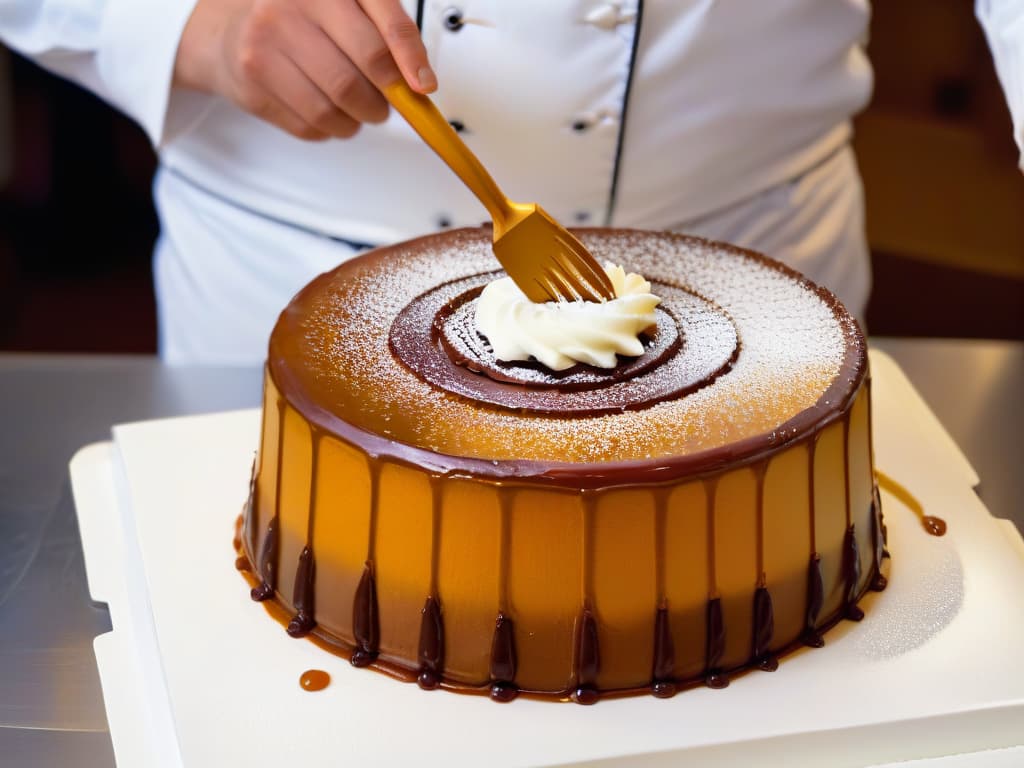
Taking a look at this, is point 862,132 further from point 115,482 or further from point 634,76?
point 115,482

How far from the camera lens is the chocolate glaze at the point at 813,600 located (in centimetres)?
145

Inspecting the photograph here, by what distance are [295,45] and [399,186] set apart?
0.39 metres

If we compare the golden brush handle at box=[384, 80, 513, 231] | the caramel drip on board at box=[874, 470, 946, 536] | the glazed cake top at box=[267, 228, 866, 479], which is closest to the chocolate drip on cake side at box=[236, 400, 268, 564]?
the glazed cake top at box=[267, 228, 866, 479]

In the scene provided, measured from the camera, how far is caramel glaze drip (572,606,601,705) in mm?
1346

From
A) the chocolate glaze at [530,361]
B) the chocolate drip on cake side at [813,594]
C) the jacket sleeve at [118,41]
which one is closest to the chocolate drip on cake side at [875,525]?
the chocolate drip on cake side at [813,594]

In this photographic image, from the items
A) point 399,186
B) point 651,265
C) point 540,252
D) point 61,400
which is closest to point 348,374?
point 540,252

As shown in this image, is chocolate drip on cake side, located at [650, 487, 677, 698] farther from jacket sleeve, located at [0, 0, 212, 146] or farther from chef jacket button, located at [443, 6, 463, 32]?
jacket sleeve, located at [0, 0, 212, 146]

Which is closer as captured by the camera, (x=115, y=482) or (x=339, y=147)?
(x=115, y=482)

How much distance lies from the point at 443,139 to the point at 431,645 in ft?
1.93

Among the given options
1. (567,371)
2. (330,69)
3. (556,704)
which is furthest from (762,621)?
(330,69)

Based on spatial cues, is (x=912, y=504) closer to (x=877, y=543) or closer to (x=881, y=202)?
(x=877, y=543)

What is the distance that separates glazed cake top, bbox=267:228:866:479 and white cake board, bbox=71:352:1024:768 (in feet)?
0.86

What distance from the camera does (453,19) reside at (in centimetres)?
189

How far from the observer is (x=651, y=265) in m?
1.78
